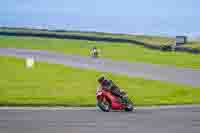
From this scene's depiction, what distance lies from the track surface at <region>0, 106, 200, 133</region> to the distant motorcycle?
0.34m

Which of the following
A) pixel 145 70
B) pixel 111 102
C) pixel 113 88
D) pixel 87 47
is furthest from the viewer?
pixel 87 47

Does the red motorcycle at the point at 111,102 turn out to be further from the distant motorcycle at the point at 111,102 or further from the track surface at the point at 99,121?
the track surface at the point at 99,121

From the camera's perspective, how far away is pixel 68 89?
29.8 meters

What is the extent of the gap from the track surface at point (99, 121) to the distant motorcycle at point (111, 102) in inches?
13.5

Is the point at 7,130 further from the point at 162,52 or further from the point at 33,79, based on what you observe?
the point at 162,52

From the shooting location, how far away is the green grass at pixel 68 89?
2473cm

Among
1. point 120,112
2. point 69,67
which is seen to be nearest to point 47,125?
point 120,112

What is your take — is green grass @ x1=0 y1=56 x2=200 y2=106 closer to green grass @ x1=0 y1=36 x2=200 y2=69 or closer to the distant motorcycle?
the distant motorcycle

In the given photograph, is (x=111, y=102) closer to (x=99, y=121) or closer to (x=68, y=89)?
(x=99, y=121)

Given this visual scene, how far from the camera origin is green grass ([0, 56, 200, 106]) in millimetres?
24734

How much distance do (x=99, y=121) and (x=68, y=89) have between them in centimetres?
1098

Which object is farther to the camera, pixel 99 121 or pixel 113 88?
pixel 113 88

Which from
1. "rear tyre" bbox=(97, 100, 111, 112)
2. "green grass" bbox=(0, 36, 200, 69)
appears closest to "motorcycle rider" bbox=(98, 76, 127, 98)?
"rear tyre" bbox=(97, 100, 111, 112)

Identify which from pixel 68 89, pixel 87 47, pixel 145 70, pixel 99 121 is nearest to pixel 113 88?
pixel 99 121
